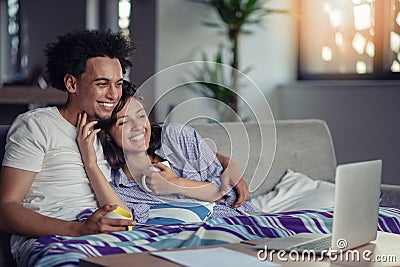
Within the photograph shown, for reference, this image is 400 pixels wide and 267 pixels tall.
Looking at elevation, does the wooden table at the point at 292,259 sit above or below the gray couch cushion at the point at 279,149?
below

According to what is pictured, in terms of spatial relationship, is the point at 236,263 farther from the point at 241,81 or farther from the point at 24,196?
the point at 241,81

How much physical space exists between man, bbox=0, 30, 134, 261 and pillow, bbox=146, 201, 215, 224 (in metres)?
0.23

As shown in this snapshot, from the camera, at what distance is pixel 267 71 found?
633cm

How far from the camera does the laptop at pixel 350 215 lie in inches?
73.7

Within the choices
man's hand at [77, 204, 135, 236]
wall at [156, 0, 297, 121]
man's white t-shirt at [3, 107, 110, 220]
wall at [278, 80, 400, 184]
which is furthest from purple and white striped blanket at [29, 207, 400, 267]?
wall at [156, 0, 297, 121]

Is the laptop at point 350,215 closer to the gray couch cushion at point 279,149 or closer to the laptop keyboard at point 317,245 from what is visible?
the laptop keyboard at point 317,245

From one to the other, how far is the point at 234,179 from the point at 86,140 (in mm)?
652

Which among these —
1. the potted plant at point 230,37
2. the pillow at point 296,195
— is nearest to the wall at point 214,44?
the potted plant at point 230,37

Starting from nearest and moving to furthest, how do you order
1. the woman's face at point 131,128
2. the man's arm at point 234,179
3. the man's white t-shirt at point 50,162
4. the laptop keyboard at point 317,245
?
the laptop keyboard at point 317,245 → the man's white t-shirt at point 50,162 → the woman's face at point 131,128 → the man's arm at point 234,179

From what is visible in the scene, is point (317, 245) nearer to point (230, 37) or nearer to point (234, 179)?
point (234, 179)

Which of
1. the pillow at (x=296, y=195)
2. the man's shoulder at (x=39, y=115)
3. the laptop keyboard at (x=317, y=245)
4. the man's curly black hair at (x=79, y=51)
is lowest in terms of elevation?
the pillow at (x=296, y=195)

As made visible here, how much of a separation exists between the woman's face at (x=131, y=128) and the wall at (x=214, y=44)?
117 inches

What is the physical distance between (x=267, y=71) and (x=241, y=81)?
0.26 m

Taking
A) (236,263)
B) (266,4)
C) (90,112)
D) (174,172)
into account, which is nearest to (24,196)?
(90,112)
